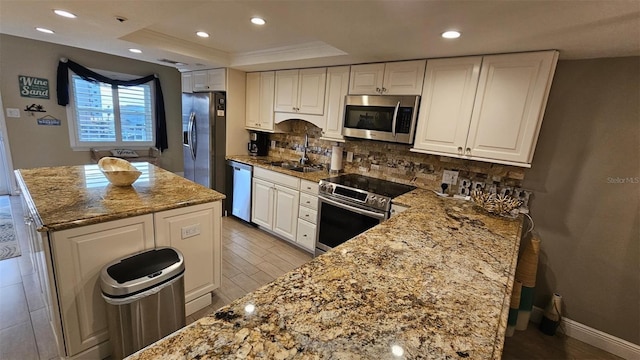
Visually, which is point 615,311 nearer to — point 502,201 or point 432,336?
point 502,201

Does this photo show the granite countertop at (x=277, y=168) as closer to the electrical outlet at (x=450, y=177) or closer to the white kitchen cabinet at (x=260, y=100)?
the white kitchen cabinet at (x=260, y=100)

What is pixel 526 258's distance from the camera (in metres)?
2.15

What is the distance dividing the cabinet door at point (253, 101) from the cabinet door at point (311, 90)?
2.66 feet

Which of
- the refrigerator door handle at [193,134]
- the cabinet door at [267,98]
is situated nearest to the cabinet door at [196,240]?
the cabinet door at [267,98]

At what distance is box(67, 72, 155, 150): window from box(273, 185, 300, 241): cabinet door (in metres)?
3.71

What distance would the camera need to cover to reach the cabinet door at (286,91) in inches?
136

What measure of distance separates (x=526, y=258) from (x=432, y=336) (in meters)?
1.89

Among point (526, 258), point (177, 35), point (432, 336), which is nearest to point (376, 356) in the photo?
point (432, 336)

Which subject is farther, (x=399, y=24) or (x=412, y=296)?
(x=399, y=24)

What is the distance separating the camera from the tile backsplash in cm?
246

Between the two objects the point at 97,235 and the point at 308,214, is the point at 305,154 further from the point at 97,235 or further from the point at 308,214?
the point at 97,235

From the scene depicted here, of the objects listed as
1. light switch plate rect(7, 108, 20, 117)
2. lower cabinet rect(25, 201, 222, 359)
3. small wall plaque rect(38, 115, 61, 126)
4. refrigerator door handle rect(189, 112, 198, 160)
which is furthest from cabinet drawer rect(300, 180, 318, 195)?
light switch plate rect(7, 108, 20, 117)

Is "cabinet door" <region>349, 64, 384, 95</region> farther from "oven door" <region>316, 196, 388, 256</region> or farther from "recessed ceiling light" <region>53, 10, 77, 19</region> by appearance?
"recessed ceiling light" <region>53, 10, 77, 19</region>

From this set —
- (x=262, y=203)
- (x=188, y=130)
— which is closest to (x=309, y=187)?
(x=262, y=203)
